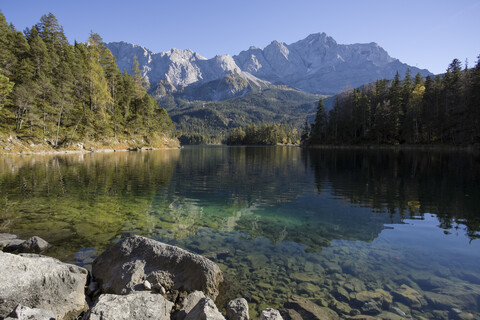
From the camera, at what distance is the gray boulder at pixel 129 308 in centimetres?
476

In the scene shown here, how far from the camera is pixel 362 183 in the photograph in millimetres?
26453

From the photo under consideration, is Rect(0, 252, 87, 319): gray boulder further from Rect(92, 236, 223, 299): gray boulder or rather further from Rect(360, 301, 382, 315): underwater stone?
Rect(360, 301, 382, 315): underwater stone

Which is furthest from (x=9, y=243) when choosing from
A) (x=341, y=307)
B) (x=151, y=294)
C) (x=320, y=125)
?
(x=320, y=125)

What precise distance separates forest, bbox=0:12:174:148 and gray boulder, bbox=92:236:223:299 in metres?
63.8

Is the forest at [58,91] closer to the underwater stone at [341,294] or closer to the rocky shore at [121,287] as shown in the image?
the rocky shore at [121,287]

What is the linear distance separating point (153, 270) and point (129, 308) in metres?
2.58

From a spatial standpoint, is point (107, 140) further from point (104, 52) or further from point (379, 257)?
point (379, 257)

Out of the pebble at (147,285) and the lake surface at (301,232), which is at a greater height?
the pebble at (147,285)

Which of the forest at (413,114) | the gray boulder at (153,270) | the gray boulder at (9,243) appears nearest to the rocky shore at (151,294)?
the gray boulder at (153,270)

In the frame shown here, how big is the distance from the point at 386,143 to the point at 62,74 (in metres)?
118

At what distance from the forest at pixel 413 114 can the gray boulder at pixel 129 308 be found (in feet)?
321

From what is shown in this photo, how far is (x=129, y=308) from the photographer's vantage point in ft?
16.9

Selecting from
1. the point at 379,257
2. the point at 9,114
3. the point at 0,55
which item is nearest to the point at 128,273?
the point at 379,257

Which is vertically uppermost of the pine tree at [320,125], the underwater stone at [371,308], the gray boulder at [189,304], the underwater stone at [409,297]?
the pine tree at [320,125]
